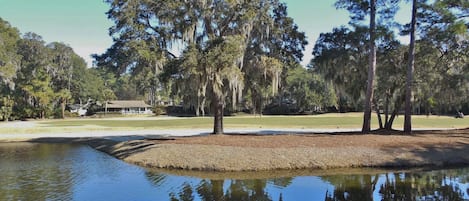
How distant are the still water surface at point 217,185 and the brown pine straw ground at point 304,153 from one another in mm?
936

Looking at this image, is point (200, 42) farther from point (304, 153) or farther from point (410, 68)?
point (410, 68)

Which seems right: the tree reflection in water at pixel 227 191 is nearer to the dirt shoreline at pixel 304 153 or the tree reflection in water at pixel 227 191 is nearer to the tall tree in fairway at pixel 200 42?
the dirt shoreline at pixel 304 153

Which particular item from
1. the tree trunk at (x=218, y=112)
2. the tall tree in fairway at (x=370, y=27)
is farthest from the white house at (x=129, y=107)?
the tall tree in fairway at (x=370, y=27)

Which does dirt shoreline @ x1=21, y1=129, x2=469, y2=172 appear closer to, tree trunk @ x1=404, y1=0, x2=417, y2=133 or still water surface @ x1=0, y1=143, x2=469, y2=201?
still water surface @ x1=0, y1=143, x2=469, y2=201

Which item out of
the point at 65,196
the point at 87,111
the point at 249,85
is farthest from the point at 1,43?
the point at 65,196

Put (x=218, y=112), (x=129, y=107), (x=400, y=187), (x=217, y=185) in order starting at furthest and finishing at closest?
(x=129, y=107) < (x=218, y=112) < (x=217, y=185) < (x=400, y=187)

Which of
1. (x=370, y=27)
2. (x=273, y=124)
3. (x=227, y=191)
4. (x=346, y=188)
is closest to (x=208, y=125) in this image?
(x=273, y=124)

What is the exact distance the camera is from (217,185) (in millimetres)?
11570

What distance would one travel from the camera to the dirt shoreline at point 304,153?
1416 cm

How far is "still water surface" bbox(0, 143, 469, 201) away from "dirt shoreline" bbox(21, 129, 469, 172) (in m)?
0.93

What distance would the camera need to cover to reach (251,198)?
32.8 ft

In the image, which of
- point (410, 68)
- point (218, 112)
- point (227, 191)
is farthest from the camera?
point (218, 112)

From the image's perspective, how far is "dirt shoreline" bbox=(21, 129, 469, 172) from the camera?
14.2 meters

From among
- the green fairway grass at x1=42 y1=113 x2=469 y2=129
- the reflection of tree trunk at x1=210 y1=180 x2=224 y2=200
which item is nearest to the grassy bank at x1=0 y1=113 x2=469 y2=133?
the green fairway grass at x1=42 y1=113 x2=469 y2=129
